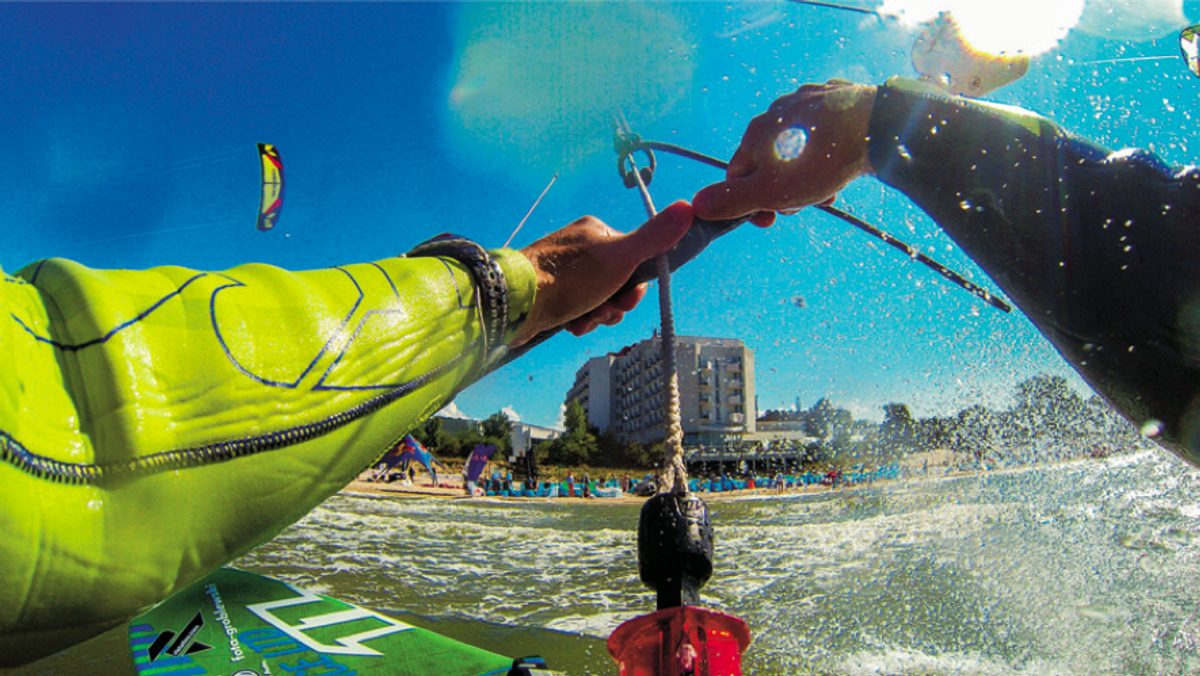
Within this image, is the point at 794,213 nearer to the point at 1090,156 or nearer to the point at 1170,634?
the point at 1090,156

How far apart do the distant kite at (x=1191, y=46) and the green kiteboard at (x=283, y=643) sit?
8.62 ft

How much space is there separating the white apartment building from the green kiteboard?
31254 mm

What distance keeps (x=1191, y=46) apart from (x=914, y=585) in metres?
3.76

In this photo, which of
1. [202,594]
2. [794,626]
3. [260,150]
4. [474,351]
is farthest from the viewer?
[260,150]

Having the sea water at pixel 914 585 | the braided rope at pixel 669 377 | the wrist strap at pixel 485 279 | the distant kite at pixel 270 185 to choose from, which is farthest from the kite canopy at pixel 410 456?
the wrist strap at pixel 485 279

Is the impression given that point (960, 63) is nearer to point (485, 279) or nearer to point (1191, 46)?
point (1191, 46)

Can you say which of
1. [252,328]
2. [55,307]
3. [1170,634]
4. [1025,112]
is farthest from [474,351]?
[1170,634]

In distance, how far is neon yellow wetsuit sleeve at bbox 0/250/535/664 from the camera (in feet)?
1.42

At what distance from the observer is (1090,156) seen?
1100 mm

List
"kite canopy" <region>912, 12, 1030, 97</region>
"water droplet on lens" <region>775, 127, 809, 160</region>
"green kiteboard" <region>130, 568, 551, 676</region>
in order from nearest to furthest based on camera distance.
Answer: "water droplet on lens" <region>775, 127, 809, 160</region> < "green kiteboard" <region>130, 568, 551, 676</region> < "kite canopy" <region>912, 12, 1030, 97</region>

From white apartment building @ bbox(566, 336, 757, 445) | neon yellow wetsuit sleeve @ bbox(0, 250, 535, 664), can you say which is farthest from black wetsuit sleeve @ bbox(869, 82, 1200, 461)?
white apartment building @ bbox(566, 336, 757, 445)

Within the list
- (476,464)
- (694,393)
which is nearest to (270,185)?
(476,464)

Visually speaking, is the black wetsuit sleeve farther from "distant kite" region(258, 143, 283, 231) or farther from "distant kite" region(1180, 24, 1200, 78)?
"distant kite" region(258, 143, 283, 231)

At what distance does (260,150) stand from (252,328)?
1495cm
